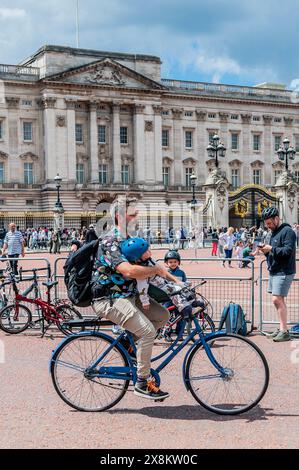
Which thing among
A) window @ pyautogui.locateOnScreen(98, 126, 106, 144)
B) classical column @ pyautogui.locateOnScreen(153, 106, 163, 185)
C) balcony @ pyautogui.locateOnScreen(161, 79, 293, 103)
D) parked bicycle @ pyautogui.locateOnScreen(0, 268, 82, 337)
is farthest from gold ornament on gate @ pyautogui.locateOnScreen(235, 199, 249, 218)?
parked bicycle @ pyautogui.locateOnScreen(0, 268, 82, 337)

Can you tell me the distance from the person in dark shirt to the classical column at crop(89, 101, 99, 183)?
57409 mm

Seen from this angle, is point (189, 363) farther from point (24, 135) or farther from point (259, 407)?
point (24, 135)

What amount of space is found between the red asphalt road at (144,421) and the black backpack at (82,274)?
46.2 inches

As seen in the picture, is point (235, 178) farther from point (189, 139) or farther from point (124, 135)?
point (124, 135)

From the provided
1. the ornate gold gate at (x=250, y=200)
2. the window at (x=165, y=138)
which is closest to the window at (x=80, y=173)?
the window at (x=165, y=138)

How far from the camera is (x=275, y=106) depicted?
7919 cm

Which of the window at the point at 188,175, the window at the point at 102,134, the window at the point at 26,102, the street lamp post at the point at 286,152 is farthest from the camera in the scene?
the window at the point at 188,175

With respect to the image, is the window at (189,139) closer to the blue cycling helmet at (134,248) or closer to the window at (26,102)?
the window at (26,102)

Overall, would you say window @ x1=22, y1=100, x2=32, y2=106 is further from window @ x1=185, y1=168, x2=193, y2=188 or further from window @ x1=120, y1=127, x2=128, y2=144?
window @ x1=185, y1=168, x2=193, y2=188

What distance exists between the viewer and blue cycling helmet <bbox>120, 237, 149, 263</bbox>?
6.35 metres

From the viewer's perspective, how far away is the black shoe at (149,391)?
6.44m

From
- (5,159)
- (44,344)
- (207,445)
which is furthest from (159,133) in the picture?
(207,445)

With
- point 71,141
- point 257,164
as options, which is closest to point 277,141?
point 257,164

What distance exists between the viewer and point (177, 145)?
7312 cm
